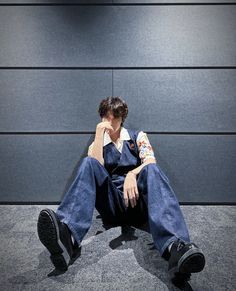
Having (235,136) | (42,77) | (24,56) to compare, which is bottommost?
(235,136)

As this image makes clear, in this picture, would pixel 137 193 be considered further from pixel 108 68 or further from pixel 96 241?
pixel 108 68

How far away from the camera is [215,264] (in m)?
1.05

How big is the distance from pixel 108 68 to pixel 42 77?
44 cm

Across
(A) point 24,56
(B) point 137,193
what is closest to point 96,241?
→ (B) point 137,193

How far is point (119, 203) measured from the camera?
1.24m

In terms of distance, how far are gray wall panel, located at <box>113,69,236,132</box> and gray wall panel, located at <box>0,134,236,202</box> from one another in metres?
0.10

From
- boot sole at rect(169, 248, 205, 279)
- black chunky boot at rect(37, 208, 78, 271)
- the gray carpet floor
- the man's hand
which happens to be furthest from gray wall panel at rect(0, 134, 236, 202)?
boot sole at rect(169, 248, 205, 279)

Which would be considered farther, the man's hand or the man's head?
the man's head

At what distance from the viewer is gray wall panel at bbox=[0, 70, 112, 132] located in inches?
67.2

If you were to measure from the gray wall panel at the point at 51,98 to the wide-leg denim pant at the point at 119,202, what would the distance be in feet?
2.07

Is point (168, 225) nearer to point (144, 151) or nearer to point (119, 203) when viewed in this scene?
point (119, 203)

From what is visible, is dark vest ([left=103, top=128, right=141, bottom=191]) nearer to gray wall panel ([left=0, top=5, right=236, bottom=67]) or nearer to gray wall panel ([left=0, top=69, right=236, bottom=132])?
gray wall panel ([left=0, top=69, right=236, bottom=132])

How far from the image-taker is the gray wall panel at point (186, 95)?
1705mm

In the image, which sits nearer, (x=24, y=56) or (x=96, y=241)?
(x=96, y=241)
